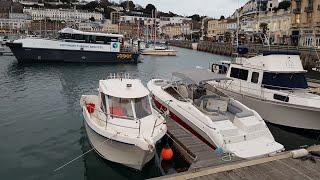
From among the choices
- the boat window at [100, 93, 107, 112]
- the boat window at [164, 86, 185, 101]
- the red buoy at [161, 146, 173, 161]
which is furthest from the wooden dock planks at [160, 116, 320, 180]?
the boat window at [164, 86, 185, 101]

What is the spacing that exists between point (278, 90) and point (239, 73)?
273 cm

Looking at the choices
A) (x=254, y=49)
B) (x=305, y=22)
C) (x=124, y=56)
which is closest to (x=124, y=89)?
(x=124, y=56)

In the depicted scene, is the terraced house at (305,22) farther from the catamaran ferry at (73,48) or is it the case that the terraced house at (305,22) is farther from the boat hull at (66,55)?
the catamaran ferry at (73,48)

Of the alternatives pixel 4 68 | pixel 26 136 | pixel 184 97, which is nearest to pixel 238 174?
pixel 184 97

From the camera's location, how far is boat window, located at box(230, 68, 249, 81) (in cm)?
1833

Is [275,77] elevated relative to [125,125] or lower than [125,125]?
elevated

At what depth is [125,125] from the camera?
37.9 ft

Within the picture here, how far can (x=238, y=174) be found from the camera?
8.59 metres

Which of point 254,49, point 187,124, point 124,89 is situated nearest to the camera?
point 124,89

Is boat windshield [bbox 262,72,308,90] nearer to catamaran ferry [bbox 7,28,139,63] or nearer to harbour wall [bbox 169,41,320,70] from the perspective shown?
harbour wall [bbox 169,41,320,70]

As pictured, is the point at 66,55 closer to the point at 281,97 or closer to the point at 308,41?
the point at 281,97

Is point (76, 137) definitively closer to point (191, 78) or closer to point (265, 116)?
point (191, 78)

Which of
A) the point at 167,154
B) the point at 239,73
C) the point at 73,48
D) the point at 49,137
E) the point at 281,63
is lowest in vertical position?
the point at 49,137

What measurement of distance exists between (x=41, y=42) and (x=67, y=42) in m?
3.31
